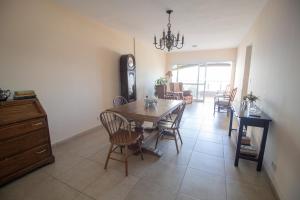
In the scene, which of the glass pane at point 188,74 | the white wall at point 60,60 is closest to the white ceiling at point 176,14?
the white wall at point 60,60

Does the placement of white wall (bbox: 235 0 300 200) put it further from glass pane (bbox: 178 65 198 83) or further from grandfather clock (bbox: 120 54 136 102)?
glass pane (bbox: 178 65 198 83)

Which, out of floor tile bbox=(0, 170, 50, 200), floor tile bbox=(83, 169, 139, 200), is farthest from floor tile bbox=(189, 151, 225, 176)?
floor tile bbox=(0, 170, 50, 200)

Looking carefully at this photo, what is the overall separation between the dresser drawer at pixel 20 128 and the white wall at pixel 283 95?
2.96 meters

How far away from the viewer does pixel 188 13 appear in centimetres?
282

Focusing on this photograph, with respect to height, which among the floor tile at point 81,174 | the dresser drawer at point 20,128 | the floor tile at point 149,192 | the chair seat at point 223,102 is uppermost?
the dresser drawer at point 20,128

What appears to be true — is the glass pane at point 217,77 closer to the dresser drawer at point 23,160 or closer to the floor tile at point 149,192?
the floor tile at point 149,192

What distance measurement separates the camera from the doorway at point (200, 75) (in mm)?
7105

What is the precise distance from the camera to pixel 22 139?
6.08 ft

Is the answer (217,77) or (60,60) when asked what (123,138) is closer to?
(60,60)

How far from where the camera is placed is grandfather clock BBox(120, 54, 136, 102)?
3.95 m

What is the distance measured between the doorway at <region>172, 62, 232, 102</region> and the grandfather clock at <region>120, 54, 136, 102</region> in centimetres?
405

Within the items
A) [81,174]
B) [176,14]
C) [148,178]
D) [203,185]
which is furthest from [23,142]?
[176,14]

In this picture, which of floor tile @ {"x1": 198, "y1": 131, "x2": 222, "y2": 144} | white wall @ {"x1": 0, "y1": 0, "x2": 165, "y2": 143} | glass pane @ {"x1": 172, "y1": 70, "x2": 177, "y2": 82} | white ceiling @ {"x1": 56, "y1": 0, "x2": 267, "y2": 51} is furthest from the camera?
glass pane @ {"x1": 172, "y1": 70, "x2": 177, "y2": 82}

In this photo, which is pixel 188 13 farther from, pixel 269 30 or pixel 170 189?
pixel 170 189
